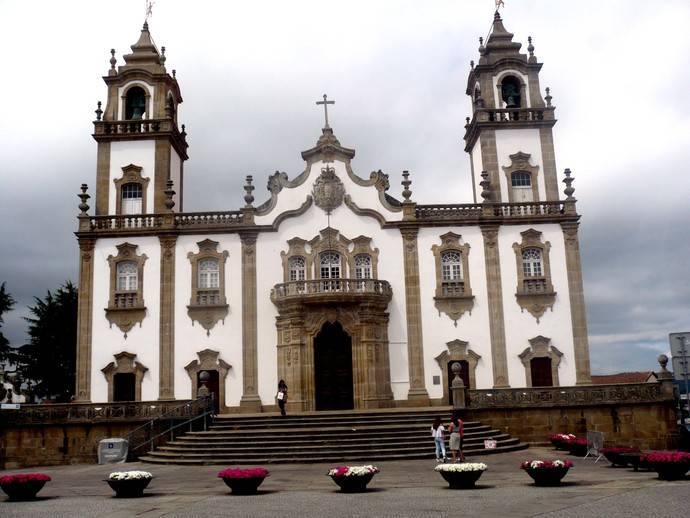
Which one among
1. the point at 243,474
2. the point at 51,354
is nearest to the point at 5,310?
the point at 51,354

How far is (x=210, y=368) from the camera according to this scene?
2956cm

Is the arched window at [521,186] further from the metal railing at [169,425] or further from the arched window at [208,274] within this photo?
the metal railing at [169,425]

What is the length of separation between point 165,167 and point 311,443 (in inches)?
615

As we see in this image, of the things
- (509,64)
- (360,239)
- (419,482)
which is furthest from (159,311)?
(509,64)

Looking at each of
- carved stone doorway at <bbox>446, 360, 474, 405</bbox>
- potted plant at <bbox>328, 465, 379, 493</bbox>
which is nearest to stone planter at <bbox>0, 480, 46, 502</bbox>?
potted plant at <bbox>328, 465, 379, 493</bbox>

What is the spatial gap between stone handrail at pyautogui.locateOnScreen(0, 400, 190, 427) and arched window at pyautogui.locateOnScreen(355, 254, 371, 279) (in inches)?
362

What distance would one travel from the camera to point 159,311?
98.2 feet

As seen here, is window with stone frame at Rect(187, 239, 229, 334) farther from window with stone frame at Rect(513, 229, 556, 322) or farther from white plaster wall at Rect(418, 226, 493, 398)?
window with stone frame at Rect(513, 229, 556, 322)

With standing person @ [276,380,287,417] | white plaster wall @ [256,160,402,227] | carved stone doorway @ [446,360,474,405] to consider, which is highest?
white plaster wall @ [256,160,402,227]

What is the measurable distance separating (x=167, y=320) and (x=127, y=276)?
267 cm

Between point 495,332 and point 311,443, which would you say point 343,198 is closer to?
point 495,332

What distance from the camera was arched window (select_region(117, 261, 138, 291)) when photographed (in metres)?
30.4

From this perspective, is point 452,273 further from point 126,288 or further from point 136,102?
point 136,102

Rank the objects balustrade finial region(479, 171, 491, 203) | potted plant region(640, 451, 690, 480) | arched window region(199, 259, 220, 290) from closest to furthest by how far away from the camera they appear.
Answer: potted plant region(640, 451, 690, 480) < arched window region(199, 259, 220, 290) < balustrade finial region(479, 171, 491, 203)
